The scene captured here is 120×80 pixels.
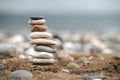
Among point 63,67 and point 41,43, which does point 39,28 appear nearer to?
point 41,43

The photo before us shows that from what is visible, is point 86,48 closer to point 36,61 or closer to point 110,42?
point 110,42

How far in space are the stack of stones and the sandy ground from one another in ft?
0.47

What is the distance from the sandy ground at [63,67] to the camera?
30.0 ft

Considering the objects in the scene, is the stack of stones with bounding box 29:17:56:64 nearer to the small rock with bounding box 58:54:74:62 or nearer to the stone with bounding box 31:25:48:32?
the stone with bounding box 31:25:48:32

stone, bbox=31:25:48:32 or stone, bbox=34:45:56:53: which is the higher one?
stone, bbox=31:25:48:32

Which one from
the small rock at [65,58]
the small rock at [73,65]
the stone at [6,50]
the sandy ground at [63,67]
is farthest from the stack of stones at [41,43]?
the stone at [6,50]

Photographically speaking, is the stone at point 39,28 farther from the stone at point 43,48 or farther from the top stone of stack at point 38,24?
the stone at point 43,48

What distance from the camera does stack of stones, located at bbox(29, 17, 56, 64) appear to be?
33.1 feet

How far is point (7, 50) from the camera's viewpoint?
12109mm

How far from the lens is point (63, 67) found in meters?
10.2

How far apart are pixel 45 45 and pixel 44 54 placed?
1.35 ft

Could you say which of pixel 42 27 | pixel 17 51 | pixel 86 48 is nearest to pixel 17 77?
pixel 42 27

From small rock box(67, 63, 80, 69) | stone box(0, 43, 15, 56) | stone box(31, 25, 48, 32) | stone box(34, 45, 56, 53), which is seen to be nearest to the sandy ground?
small rock box(67, 63, 80, 69)

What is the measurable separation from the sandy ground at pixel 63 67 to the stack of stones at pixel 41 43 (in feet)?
0.47
